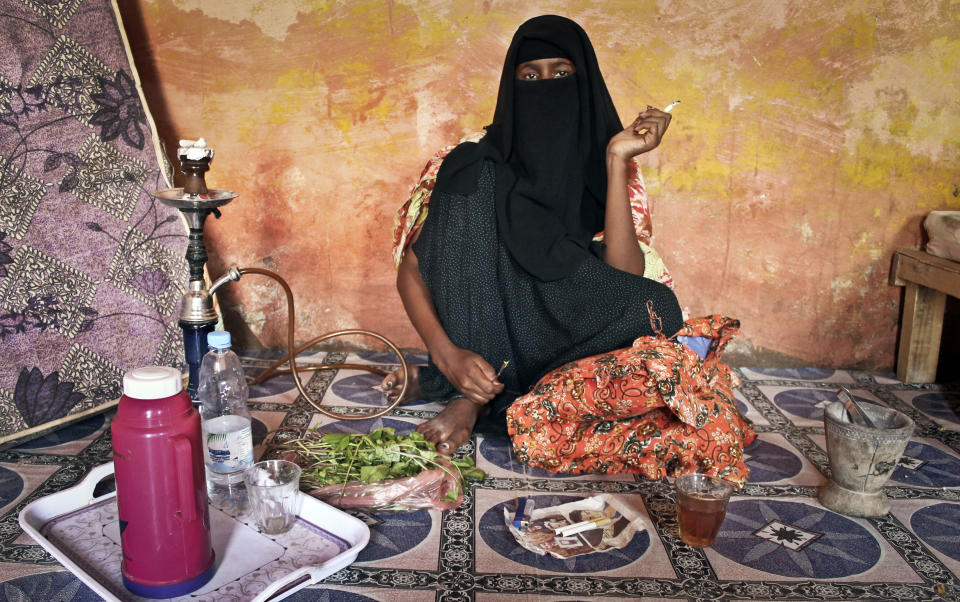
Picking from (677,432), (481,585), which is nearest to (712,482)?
(677,432)

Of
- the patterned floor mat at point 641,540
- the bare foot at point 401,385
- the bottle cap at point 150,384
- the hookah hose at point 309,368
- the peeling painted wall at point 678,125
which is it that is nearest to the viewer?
the bottle cap at point 150,384

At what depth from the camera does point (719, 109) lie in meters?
2.97

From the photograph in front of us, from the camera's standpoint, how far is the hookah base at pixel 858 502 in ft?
6.32

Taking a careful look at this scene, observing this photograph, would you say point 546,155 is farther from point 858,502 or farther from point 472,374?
point 858,502

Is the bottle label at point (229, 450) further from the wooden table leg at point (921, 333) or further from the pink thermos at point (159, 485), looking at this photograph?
the wooden table leg at point (921, 333)

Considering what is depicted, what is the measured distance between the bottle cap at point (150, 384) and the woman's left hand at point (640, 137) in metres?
1.52

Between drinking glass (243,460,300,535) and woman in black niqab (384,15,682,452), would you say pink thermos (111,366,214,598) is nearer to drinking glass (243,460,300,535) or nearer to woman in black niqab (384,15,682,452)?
drinking glass (243,460,300,535)

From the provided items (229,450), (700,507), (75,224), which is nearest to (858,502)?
(700,507)

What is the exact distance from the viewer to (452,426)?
7.43 ft

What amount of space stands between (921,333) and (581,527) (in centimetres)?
203

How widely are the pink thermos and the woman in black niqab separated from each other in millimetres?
926

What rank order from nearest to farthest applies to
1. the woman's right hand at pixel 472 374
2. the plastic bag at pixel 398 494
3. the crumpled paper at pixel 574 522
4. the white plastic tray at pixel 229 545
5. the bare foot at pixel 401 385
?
1. the white plastic tray at pixel 229 545
2. the crumpled paper at pixel 574 522
3. the plastic bag at pixel 398 494
4. the woman's right hand at pixel 472 374
5. the bare foot at pixel 401 385

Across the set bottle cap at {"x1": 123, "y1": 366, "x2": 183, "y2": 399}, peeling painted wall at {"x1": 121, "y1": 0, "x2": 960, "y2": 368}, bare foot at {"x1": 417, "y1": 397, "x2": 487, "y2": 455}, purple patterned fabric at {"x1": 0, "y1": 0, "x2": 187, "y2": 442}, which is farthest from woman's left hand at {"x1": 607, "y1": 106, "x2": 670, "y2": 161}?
purple patterned fabric at {"x1": 0, "y1": 0, "x2": 187, "y2": 442}

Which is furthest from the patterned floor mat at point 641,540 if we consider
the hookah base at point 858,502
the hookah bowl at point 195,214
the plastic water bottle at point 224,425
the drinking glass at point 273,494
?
the hookah bowl at point 195,214
